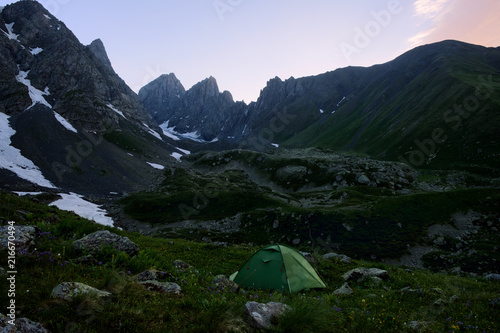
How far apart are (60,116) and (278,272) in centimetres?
15353

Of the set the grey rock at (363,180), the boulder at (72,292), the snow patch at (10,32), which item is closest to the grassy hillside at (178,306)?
the boulder at (72,292)

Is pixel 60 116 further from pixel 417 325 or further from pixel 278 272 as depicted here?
Answer: pixel 417 325

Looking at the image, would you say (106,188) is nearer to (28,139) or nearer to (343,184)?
(28,139)

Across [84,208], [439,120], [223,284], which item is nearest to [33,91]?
[84,208]

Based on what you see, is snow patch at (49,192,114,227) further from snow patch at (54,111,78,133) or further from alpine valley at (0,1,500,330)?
snow patch at (54,111,78,133)

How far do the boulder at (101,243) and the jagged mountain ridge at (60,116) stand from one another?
79.5 meters

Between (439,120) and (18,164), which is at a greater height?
(439,120)

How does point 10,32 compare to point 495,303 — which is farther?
point 10,32

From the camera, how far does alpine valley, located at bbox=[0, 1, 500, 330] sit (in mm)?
38094

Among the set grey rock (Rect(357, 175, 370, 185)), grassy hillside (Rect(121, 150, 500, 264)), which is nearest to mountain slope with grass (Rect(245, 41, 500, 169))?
grassy hillside (Rect(121, 150, 500, 264))

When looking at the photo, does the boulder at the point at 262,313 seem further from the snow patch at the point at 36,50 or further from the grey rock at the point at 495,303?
the snow patch at the point at 36,50

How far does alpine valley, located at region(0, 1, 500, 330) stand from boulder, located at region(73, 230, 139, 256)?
678 cm

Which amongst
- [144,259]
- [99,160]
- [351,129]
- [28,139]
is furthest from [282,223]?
[351,129]

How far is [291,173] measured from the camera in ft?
325
